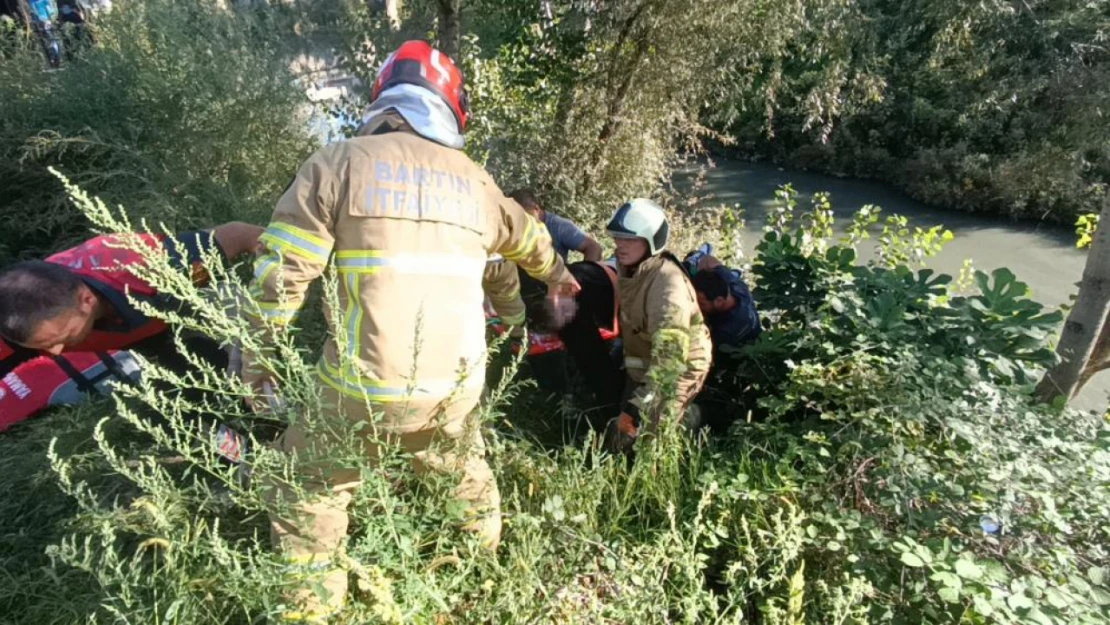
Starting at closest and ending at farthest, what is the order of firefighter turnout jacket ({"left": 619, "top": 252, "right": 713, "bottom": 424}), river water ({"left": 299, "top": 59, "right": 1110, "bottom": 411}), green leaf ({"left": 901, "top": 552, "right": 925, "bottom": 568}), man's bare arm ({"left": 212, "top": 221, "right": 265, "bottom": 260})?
green leaf ({"left": 901, "top": 552, "right": 925, "bottom": 568})
firefighter turnout jacket ({"left": 619, "top": 252, "right": 713, "bottom": 424})
man's bare arm ({"left": 212, "top": 221, "right": 265, "bottom": 260})
river water ({"left": 299, "top": 59, "right": 1110, "bottom": 411})

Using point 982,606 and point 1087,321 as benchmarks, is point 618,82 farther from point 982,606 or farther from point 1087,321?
point 982,606

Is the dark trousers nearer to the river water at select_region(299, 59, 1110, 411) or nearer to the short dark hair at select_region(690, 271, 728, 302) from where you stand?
the short dark hair at select_region(690, 271, 728, 302)

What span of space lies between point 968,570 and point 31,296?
9.73 feet

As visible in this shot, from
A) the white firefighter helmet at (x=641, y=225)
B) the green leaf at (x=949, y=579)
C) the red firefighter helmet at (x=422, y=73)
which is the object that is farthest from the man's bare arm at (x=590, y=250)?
the green leaf at (x=949, y=579)

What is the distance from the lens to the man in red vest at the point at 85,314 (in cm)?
221

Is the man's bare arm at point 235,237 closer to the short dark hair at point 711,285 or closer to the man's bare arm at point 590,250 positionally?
the man's bare arm at point 590,250

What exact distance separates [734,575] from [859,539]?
0.38 m

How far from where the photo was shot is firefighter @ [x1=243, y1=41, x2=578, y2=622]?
5.90 feet

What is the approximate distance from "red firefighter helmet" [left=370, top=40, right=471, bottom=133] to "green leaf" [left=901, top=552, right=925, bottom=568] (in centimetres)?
185

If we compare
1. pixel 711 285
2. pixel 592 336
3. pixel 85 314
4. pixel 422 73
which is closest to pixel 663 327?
pixel 711 285

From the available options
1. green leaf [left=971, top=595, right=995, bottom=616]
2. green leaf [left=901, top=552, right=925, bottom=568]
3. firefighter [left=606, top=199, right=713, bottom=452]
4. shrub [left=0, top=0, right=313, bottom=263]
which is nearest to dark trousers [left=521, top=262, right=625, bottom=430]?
firefighter [left=606, top=199, right=713, bottom=452]

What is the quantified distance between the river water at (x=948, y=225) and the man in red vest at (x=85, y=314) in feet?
24.6

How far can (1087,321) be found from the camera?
123 inches

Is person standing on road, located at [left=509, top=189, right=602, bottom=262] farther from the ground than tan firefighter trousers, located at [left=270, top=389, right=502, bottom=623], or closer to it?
farther from the ground
